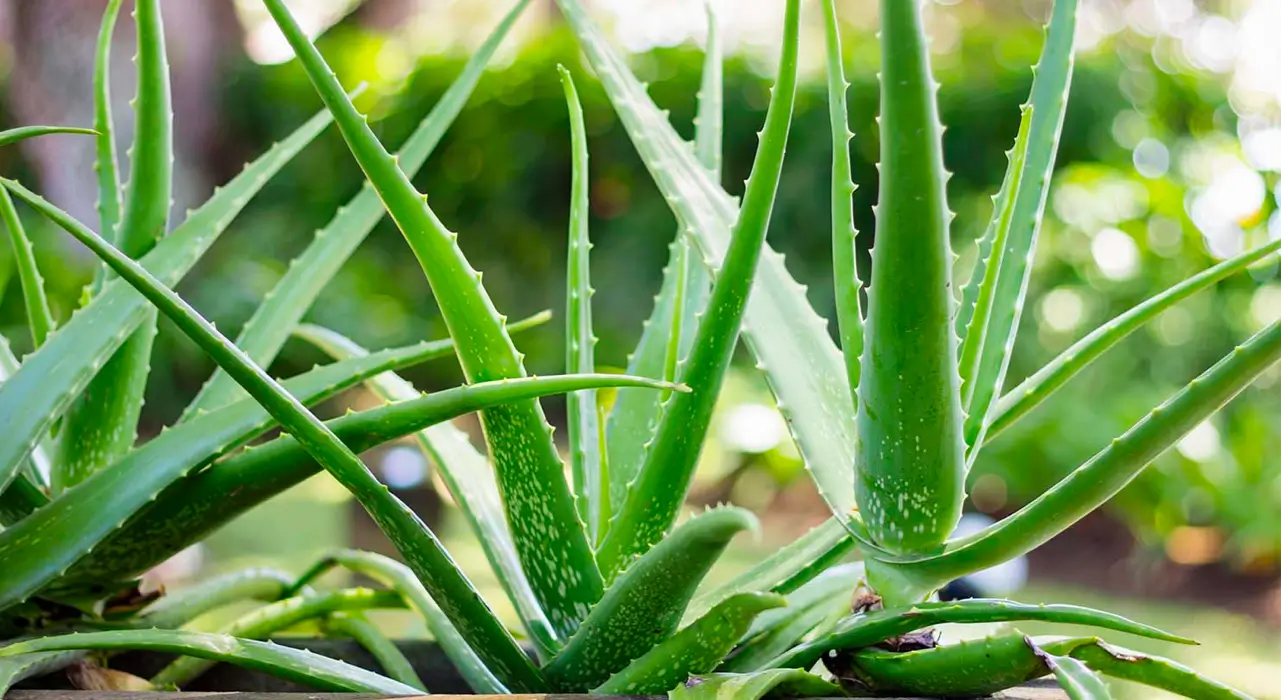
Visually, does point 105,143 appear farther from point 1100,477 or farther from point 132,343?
point 1100,477

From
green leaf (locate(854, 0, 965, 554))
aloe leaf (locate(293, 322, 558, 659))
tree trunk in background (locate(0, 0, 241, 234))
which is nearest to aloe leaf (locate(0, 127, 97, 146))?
aloe leaf (locate(293, 322, 558, 659))

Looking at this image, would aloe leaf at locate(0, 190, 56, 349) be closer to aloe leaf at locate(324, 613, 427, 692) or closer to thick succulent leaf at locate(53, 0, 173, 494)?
thick succulent leaf at locate(53, 0, 173, 494)

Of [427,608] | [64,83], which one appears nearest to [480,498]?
[427,608]

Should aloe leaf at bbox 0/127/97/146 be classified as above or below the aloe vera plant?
above

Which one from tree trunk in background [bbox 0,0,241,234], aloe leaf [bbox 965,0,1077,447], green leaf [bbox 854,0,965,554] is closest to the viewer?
green leaf [bbox 854,0,965,554]

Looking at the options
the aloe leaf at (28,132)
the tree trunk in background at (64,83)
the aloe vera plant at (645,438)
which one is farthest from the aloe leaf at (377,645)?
the tree trunk in background at (64,83)

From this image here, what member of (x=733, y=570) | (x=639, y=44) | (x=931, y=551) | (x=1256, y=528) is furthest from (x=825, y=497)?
(x=639, y=44)
